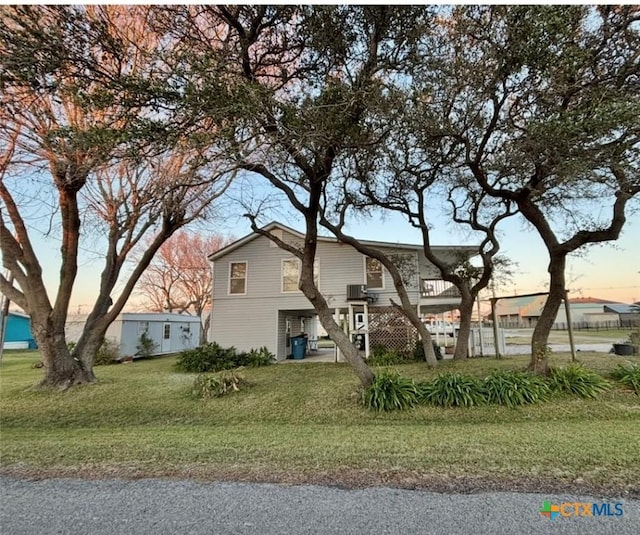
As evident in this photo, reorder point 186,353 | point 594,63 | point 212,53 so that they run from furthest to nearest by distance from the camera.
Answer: point 186,353, point 594,63, point 212,53

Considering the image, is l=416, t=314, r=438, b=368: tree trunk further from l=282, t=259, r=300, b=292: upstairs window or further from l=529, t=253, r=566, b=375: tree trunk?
l=282, t=259, r=300, b=292: upstairs window

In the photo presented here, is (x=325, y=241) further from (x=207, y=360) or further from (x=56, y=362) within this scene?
(x=56, y=362)

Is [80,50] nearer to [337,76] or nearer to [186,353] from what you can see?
[337,76]

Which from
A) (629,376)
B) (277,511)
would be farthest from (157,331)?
(629,376)

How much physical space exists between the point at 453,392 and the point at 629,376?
3488 millimetres

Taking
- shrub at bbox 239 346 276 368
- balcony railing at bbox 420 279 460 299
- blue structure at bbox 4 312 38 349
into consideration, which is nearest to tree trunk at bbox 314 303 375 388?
shrub at bbox 239 346 276 368

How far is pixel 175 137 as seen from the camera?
16.1 feet

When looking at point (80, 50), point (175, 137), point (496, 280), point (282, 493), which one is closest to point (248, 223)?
point (175, 137)

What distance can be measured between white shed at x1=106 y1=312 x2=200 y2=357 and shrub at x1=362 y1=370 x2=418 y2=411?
13.7m

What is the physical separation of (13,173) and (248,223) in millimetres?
4908

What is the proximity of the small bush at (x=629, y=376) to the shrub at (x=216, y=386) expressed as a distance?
743 cm

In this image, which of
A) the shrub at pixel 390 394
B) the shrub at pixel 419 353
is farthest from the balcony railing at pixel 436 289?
the shrub at pixel 390 394

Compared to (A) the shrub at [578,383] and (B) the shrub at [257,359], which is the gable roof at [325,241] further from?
(A) the shrub at [578,383]

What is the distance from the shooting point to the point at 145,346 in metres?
17.0
